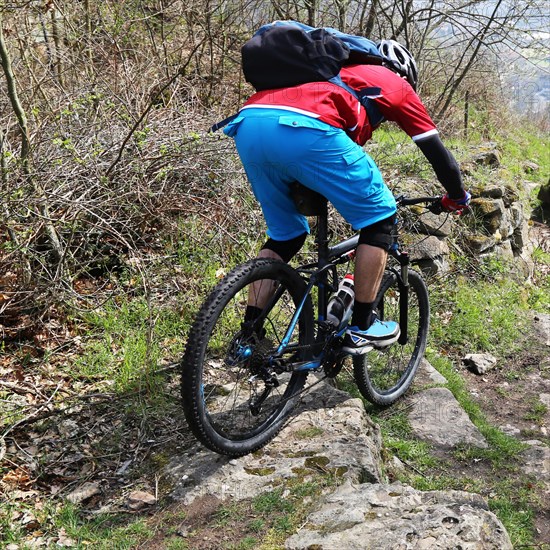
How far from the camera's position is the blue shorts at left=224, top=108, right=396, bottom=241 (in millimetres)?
2668

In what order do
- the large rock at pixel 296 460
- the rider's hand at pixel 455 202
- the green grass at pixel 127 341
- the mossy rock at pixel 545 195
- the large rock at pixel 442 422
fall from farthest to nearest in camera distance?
the mossy rock at pixel 545 195 → the large rock at pixel 442 422 → the green grass at pixel 127 341 → the rider's hand at pixel 455 202 → the large rock at pixel 296 460

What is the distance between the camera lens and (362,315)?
10.8ft

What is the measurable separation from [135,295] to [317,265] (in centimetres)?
187

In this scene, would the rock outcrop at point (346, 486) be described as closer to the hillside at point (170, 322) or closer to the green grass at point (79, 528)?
the hillside at point (170, 322)

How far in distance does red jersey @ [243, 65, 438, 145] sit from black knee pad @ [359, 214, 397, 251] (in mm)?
445

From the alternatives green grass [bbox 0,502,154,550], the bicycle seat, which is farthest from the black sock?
green grass [bbox 0,502,154,550]

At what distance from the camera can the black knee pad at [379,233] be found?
3.04 meters

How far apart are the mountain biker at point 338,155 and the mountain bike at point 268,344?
0.13m

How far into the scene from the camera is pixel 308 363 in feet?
10.7

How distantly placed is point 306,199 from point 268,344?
793 mm

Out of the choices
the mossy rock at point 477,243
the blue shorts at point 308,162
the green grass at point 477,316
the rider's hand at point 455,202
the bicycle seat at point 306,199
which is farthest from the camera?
the mossy rock at point 477,243

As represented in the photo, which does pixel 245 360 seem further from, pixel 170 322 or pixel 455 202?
pixel 455 202

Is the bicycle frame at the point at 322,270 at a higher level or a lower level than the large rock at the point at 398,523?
higher

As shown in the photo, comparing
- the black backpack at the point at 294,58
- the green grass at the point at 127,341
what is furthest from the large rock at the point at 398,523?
the black backpack at the point at 294,58
